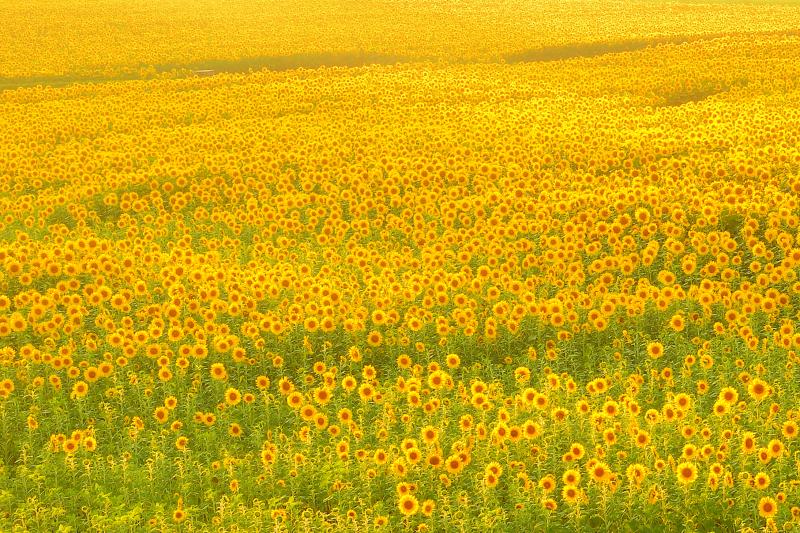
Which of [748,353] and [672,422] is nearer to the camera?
[672,422]

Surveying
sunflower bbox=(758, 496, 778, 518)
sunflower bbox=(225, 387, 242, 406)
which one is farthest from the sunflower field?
sunflower bbox=(225, 387, 242, 406)

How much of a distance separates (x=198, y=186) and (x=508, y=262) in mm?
6776

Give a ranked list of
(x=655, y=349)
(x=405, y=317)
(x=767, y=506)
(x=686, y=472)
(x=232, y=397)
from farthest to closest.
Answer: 1. (x=405, y=317)
2. (x=655, y=349)
3. (x=232, y=397)
4. (x=686, y=472)
5. (x=767, y=506)

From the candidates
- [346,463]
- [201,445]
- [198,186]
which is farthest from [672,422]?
[198,186]

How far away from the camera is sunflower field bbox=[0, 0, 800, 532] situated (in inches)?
279

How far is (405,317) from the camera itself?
A: 33.6 feet

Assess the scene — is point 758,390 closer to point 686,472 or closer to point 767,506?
point 686,472

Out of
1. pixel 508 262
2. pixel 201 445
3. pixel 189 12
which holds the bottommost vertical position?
pixel 201 445

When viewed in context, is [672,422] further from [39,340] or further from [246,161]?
[246,161]

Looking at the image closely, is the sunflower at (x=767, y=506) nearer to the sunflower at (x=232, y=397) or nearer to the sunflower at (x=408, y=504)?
the sunflower at (x=408, y=504)

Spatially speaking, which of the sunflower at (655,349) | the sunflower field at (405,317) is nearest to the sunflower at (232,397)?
the sunflower field at (405,317)

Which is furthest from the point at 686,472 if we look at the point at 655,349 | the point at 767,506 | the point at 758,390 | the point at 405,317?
the point at 405,317

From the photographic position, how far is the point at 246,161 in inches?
700

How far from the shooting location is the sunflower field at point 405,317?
707 centimetres
